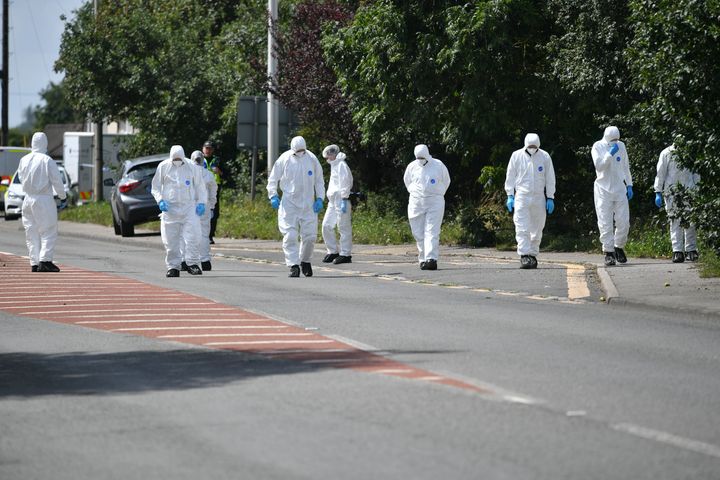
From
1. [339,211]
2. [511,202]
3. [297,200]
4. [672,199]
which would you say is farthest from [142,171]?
[672,199]

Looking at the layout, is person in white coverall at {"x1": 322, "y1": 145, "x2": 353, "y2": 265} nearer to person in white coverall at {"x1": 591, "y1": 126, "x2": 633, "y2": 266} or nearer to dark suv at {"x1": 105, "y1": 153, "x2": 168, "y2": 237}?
person in white coverall at {"x1": 591, "y1": 126, "x2": 633, "y2": 266}

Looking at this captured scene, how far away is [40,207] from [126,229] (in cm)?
1168

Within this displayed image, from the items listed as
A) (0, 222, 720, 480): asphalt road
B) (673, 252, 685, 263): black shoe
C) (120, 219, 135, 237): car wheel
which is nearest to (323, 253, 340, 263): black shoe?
(673, 252, 685, 263): black shoe

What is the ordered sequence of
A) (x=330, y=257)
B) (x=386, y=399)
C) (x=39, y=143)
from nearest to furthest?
(x=386, y=399) < (x=39, y=143) < (x=330, y=257)

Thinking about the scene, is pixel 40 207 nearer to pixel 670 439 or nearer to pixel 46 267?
pixel 46 267

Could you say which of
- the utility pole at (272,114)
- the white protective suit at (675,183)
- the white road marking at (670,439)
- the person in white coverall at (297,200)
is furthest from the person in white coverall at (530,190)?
the white road marking at (670,439)

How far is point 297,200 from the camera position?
19344 millimetres

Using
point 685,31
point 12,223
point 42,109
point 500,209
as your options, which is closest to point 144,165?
point 500,209

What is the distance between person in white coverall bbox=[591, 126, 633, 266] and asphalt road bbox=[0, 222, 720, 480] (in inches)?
211

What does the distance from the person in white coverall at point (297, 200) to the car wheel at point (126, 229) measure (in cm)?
1272

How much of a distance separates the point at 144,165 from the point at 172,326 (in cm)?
1891

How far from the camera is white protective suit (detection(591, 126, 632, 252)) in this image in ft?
65.1

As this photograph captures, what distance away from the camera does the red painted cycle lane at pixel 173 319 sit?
34.0ft

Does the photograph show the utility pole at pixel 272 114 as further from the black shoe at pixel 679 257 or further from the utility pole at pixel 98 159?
the utility pole at pixel 98 159
